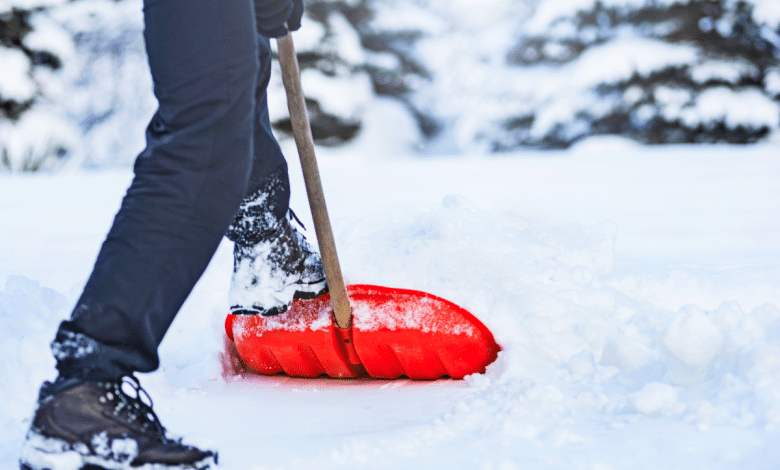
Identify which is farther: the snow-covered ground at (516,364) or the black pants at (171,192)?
the snow-covered ground at (516,364)

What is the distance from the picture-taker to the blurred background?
771 centimetres

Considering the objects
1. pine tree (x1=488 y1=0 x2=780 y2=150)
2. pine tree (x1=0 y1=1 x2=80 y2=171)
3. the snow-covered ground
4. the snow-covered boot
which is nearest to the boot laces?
the snow-covered boot

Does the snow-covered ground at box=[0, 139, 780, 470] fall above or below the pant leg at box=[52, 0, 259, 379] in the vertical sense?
below

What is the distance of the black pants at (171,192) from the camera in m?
0.68

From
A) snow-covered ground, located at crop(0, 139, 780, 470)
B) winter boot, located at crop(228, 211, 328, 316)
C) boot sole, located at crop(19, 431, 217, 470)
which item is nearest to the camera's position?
boot sole, located at crop(19, 431, 217, 470)

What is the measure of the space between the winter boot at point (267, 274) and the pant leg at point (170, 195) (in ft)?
1.18

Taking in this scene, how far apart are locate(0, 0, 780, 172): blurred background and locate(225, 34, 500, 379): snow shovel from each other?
7358 mm

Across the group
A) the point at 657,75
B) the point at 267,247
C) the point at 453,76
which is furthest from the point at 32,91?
the point at 267,247

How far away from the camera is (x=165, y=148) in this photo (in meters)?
0.72

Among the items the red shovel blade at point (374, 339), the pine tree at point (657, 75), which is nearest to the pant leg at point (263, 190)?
the red shovel blade at point (374, 339)

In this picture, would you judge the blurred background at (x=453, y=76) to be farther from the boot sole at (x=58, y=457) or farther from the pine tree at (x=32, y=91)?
the boot sole at (x=58, y=457)

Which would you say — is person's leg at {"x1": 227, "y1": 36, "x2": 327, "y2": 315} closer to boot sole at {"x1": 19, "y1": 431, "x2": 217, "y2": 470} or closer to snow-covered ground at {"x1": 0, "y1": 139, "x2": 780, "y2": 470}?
snow-covered ground at {"x1": 0, "y1": 139, "x2": 780, "y2": 470}

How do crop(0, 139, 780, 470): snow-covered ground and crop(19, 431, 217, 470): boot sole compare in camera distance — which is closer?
crop(19, 431, 217, 470): boot sole

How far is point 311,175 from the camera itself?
1069mm
